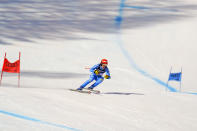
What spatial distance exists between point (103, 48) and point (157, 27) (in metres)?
4.17

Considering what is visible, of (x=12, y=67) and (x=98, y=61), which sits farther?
(x=98, y=61)

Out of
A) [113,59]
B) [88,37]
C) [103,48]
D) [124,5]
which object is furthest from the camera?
[124,5]

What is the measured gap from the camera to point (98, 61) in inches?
596

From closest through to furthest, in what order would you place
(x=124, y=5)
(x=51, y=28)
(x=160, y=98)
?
1. (x=160, y=98)
2. (x=51, y=28)
3. (x=124, y=5)

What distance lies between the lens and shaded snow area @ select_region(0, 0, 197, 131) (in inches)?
308

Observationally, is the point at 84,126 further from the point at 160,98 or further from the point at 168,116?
the point at 160,98

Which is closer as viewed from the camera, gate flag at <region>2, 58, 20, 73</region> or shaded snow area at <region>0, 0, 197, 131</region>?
shaded snow area at <region>0, 0, 197, 131</region>

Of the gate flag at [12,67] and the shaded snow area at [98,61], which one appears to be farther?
the gate flag at [12,67]

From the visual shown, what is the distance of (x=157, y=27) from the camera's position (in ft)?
65.7

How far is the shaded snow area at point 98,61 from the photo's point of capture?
782 cm

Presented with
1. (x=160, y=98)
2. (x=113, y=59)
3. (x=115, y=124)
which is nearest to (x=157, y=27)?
(x=113, y=59)

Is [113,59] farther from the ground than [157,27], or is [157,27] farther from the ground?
[157,27]

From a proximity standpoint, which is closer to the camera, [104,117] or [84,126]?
[84,126]

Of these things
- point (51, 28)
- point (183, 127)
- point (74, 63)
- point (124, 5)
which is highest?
point (124, 5)
